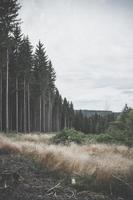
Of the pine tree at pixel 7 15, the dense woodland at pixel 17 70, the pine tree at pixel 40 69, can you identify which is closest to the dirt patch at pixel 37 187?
the dense woodland at pixel 17 70

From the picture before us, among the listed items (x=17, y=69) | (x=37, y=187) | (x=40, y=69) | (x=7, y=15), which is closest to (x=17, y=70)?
(x=17, y=69)

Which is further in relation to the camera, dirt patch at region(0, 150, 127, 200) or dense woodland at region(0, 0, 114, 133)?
dense woodland at region(0, 0, 114, 133)

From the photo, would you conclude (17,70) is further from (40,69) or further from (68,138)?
(68,138)

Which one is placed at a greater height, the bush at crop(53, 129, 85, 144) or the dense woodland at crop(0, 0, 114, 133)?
the dense woodland at crop(0, 0, 114, 133)

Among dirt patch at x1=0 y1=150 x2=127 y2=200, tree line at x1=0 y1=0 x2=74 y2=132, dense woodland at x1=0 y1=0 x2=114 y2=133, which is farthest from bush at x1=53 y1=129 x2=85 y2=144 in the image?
dirt patch at x1=0 y1=150 x2=127 y2=200

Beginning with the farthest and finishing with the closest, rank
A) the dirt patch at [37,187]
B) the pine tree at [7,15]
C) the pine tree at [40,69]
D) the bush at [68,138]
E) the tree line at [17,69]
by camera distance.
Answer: the pine tree at [40,69], the tree line at [17,69], the pine tree at [7,15], the bush at [68,138], the dirt patch at [37,187]

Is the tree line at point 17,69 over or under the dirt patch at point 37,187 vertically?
over

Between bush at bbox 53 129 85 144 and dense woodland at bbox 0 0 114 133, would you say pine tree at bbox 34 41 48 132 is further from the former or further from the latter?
bush at bbox 53 129 85 144

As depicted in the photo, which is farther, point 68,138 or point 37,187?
point 68,138

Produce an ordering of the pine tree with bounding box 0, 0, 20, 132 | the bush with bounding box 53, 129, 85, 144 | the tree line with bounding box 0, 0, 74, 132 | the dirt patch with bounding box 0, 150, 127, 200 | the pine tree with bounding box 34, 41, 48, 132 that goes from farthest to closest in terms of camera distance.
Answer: the pine tree with bounding box 34, 41, 48, 132, the tree line with bounding box 0, 0, 74, 132, the pine tree with bounding box 0, 0, 20, 132, the bush with bounding box 53, 129, 85, 144, the dirt patch with bounding box 0, 150, 127, 200

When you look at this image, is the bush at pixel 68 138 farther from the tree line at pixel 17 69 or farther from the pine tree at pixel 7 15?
the pine tree at pixel 7 15

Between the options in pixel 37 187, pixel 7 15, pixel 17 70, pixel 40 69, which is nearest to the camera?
pixel 37 187

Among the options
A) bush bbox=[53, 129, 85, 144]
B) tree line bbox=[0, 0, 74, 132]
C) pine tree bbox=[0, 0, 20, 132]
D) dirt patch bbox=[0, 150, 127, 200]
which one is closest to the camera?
dirt patch bbox=[0, 150, 127, 200]

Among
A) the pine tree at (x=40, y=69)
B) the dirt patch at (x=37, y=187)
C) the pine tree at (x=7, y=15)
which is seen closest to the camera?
the dirt patch at (x=37, y=187)
